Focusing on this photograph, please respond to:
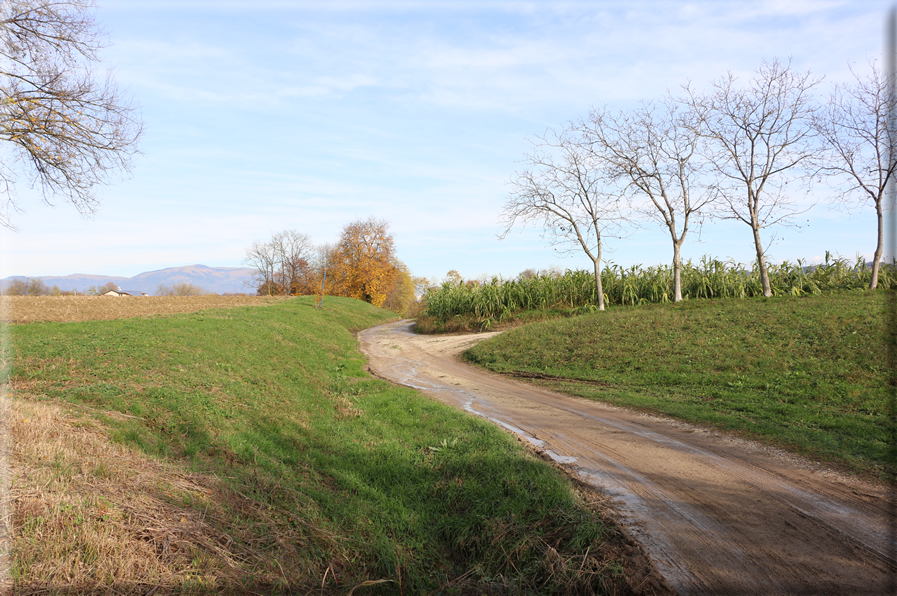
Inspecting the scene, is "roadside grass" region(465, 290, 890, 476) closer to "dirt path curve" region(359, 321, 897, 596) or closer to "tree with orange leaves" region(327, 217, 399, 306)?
"dirt path curve" region(359, 321, 897, 596)

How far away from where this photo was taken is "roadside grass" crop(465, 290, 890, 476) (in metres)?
Result: 6.61

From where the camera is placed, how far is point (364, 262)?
175 feet

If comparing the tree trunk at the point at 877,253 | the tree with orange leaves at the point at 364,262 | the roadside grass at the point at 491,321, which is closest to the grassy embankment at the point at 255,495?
the roadside grass at the point at 491,321

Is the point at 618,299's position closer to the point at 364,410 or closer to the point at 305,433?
the point at 364,410

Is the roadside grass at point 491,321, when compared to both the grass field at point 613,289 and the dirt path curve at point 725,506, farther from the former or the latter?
the dirt path curve at point 725,506

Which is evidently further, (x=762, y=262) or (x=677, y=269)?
(x=677, y=269)

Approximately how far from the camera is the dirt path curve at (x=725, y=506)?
10.9ft

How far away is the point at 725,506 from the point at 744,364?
6909 mm

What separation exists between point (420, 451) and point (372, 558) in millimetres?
2420

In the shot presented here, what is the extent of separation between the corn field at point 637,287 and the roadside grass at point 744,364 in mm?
3382

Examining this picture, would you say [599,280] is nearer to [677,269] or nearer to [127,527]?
[677,269]

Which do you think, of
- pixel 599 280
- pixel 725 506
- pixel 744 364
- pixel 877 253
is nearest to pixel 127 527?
pixel 725 506

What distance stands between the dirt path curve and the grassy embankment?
61 centimetres

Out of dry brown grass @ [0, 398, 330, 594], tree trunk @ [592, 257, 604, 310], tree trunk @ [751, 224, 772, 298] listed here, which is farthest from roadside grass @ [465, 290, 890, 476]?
dry brown grass @ [0, 398, 330, 594]
